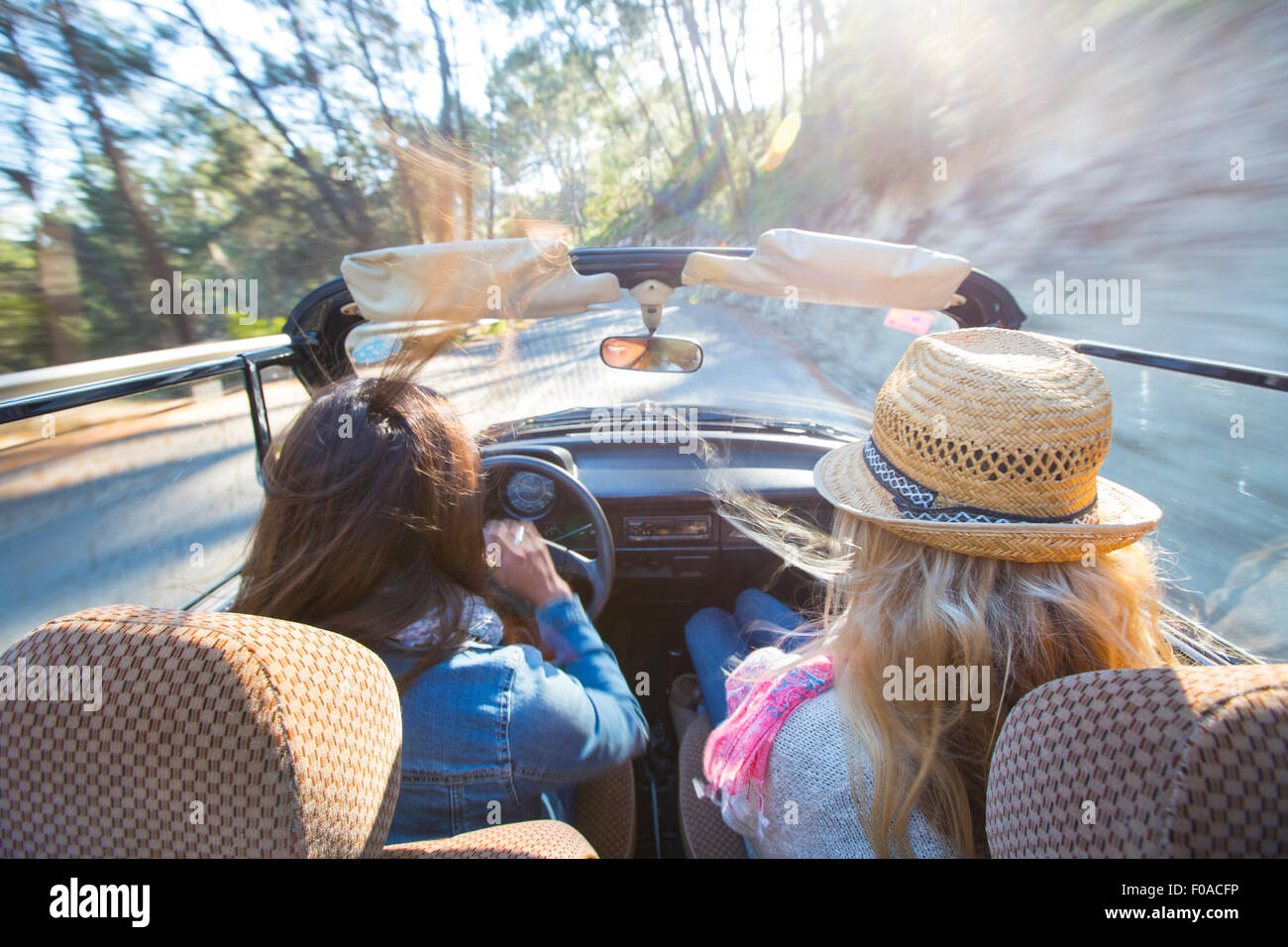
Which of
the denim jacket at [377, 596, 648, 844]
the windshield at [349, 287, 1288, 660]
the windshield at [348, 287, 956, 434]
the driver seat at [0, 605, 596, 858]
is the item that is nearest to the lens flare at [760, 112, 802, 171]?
the windshield at [349, 287, 1288, 660]

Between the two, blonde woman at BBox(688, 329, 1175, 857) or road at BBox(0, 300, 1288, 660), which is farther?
road at BBox(0, 300, 1288, 660)

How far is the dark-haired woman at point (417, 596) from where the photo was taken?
1198 millimetres

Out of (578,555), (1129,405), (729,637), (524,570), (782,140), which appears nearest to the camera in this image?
(524,570)

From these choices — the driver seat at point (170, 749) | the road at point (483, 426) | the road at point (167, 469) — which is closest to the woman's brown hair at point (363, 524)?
the driver seat at point (170, 749)

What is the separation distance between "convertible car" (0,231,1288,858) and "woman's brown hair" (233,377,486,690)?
25 cm

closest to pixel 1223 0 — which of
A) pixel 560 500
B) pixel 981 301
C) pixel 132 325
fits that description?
pixel 981 301

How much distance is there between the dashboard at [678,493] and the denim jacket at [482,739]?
4.37 feet

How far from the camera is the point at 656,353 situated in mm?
2914

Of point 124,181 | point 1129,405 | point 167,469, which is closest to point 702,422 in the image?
point 167,469

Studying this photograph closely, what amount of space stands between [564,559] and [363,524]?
1099 mm

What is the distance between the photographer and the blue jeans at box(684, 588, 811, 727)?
2104mm
